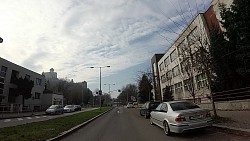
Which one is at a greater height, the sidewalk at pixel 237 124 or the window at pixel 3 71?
the window at pixel 3 71

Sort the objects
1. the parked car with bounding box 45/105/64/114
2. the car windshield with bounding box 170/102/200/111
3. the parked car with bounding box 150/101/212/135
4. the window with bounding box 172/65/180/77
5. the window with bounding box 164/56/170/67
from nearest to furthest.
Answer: the parked car with bounding box 150/101/212/135 → the car windshield with bounding box 170/102/200/111 → the parked car with bounding box 45/105/64/114 → the window with bounding box 172/65/180/77 → the window with bounding box 164/56/170/67

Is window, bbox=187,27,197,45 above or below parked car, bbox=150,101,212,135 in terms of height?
above

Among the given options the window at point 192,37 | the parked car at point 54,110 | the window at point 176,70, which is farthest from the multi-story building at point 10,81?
the window at point 192,37

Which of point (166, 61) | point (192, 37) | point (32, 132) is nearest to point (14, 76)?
point (166, 61)

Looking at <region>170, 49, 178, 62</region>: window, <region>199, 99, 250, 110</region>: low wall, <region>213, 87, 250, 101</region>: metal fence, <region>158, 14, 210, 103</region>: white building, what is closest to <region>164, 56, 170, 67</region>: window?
<region>158, 14, 210, 103</region>: white building

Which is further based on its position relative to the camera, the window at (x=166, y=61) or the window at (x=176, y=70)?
the window at (x=166, y=61)

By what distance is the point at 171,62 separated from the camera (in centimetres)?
5244

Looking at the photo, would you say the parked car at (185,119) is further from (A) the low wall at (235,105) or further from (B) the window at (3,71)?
(B) the window at (3,71)

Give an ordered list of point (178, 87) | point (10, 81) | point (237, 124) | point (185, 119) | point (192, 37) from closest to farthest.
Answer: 1. point (185, 119)
2. point (237, 124)
3. point (192, 37)
4. point (10, 81)
5. point (178, 87)

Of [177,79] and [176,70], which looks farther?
[176,70]

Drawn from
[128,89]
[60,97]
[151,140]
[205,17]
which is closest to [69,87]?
[128,89]

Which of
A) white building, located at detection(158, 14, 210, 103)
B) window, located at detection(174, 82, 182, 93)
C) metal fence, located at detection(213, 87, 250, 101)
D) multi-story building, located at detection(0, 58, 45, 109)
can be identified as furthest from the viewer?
window, located at detection(174, 82, 182, 93)

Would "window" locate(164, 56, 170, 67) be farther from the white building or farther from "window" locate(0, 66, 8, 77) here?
"window" locate(0, 66, 8, 77)

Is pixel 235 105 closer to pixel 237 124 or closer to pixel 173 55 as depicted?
pixel 237 124
